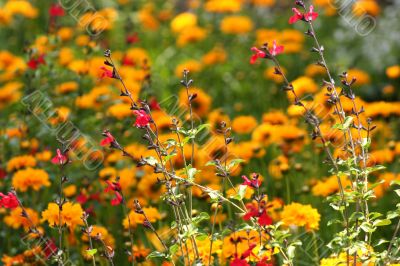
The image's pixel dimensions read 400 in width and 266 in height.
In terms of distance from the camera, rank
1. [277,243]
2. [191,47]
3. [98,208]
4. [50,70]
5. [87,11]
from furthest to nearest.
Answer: [191,47]
[87,11]
[50,70]
[98,208]
[277,243]

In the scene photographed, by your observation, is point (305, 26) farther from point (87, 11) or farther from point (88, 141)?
point (88, 141)

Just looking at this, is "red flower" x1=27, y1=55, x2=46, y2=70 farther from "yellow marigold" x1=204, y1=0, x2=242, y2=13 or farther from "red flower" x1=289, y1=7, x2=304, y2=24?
"yellow marigold" x1=204, y1=0, x2=242, y2=13

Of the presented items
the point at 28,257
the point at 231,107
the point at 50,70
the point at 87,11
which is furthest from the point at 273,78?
the point at 28,257

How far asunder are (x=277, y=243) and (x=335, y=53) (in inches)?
144

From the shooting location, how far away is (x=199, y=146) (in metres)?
3.15

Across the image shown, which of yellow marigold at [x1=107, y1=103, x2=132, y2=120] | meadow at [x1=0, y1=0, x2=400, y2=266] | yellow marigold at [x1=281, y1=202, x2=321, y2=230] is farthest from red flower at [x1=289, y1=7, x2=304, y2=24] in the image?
yellow marigold at [x1=107, y1=103, x2=132, y2=120]

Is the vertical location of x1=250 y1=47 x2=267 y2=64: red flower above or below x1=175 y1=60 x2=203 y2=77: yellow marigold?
above

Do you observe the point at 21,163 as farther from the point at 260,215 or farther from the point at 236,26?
the point at 236,26

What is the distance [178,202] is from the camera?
1.90 meters

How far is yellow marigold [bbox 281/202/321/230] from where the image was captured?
7.80 ft

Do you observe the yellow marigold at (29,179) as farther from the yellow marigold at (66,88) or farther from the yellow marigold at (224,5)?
the yellow marigold at (224,5)

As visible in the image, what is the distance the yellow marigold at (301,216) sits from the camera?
2.38 metres

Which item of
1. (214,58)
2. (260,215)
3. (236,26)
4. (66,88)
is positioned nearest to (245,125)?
(66,88)

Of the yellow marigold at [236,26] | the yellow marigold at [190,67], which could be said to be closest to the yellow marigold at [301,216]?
the yellow marigold at [190,67]
